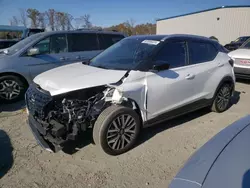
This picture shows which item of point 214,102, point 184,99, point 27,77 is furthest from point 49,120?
point 214,102

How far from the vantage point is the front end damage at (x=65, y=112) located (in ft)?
9.65

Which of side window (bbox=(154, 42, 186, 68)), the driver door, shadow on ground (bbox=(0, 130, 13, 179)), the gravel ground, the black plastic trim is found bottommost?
the gravel ground

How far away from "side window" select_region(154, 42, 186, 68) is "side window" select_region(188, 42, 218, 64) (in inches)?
7.5

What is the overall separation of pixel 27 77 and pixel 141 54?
3.17 metres

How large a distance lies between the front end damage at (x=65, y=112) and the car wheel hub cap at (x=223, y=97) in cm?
259

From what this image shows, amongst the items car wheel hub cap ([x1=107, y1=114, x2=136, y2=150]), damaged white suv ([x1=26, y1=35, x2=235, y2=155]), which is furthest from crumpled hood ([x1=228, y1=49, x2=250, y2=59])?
car wheel hub cap ([x1=107, y1=114, x2=136, y2=150])

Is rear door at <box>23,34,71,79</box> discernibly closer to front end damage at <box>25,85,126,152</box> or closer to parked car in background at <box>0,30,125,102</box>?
parked car in background at <box>0,30,125,102</box>

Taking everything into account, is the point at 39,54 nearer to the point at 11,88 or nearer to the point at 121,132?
the point at 11,88

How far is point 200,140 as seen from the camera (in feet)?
12.1

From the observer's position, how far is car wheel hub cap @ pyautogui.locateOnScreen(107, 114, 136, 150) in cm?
310

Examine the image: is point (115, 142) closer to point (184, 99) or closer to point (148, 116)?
point (148, 116)

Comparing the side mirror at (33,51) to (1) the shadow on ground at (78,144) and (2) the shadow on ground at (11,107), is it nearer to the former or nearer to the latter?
(2) the shadow on ground at (11,107)

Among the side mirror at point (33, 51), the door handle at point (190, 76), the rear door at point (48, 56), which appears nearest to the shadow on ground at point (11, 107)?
the rear door at point (48, 56)

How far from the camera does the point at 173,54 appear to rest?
3832mm
